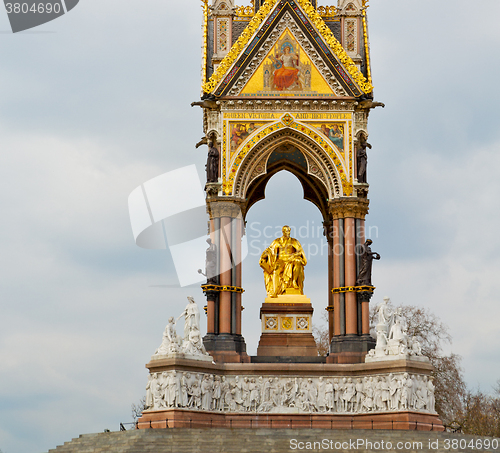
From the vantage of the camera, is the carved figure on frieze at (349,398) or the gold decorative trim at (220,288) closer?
the carved figure on frieze at (349,398)

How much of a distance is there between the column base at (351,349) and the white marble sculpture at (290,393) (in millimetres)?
779

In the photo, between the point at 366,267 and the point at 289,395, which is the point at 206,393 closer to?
the point at 289,395

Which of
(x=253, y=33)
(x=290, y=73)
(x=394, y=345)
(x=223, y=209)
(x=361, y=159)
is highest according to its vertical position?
(x=253, y=33)

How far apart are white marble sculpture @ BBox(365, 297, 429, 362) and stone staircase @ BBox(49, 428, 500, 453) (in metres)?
3.10

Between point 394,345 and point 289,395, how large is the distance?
3860 millimetres

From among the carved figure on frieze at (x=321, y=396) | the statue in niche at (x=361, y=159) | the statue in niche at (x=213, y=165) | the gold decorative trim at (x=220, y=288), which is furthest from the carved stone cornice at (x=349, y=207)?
the carved figure on frieze at (x=321, y=396)

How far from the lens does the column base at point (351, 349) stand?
34000mm

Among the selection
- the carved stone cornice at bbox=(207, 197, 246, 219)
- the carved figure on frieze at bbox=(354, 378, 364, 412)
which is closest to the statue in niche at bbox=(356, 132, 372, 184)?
the carved stone cornice at bbox=(207, 197, 246, 219)

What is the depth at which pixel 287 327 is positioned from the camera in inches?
1425

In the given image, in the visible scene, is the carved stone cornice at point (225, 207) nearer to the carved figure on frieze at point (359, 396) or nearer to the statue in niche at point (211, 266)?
the statue in niche at point (211, 266)

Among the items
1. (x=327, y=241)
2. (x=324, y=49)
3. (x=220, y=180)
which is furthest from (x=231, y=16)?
(x=327, y=241)

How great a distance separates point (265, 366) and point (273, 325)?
2.90 metres

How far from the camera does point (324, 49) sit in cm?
3650

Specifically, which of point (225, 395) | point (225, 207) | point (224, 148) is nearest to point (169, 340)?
point (225, 395)
